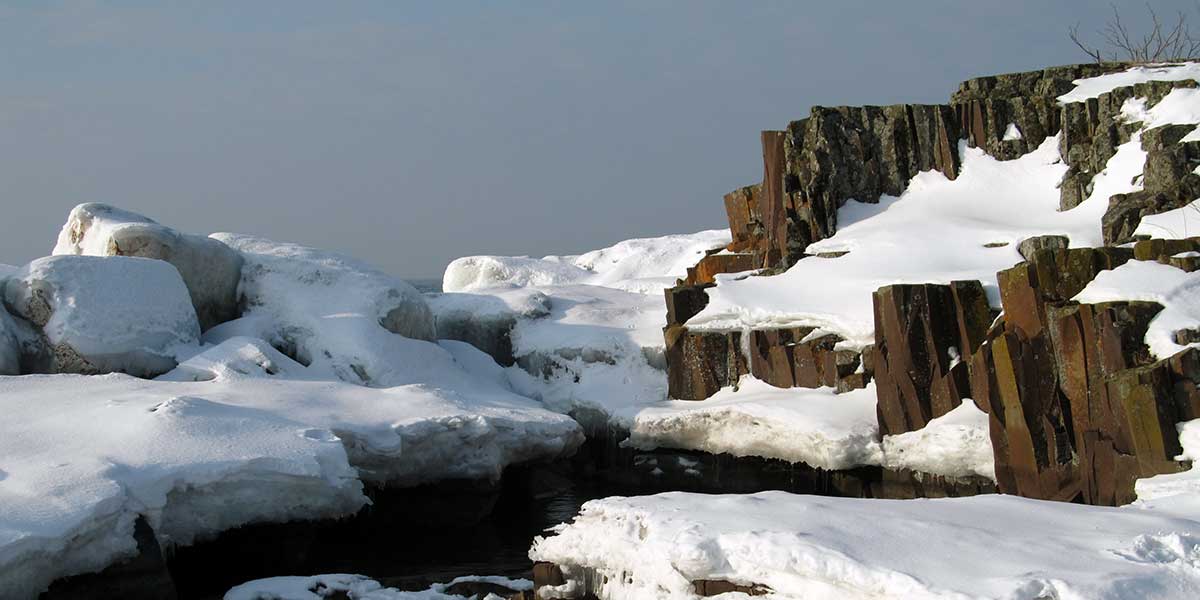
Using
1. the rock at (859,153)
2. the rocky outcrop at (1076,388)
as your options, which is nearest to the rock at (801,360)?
the rocky outcrop at (1076,388)

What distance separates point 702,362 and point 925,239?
5.13 metres

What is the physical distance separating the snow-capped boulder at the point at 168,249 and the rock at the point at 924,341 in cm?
1332

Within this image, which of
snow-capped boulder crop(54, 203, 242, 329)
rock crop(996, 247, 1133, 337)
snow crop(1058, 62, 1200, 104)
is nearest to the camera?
rock crop(996, 247, 1133, 337)

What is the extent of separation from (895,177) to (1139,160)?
549 centimetres

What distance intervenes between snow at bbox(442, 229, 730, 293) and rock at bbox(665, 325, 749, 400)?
12.8 m

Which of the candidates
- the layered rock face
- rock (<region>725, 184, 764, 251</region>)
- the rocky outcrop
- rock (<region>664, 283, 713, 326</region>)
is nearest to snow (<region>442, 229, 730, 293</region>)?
rock (<region>725, 184, 764, 251</region>)

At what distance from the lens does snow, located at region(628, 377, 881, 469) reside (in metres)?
19.9

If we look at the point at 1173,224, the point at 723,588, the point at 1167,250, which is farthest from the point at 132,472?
the point at 1173,224

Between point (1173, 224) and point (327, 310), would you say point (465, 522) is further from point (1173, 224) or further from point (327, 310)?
point (1173, 224)

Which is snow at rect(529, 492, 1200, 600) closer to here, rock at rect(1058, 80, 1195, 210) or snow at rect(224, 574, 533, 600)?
snow at rect(224, 574, 533, 600)

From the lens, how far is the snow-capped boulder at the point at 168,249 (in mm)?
22938

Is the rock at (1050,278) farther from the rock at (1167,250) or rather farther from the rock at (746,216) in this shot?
the rock at (746,216)

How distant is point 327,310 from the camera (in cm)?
2355

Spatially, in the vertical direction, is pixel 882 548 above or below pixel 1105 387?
below
